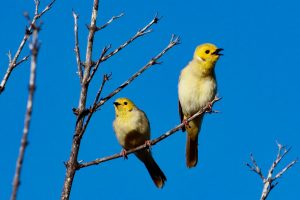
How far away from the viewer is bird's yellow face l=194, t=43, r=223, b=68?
28.1ft

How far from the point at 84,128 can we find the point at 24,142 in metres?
2.94

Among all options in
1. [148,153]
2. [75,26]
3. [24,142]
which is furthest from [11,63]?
[148,153]

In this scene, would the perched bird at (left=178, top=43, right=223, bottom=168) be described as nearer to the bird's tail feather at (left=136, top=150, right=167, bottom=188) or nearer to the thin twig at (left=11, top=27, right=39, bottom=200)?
the bird's tail feather at (left=136, top=150, right=167, bottom=188)

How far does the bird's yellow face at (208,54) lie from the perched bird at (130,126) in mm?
1357

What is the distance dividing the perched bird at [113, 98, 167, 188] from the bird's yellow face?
53.4 inches

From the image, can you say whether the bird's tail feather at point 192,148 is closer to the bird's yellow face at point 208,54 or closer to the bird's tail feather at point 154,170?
the bird's tail feather at point 154,170

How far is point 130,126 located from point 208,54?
5.55 feet

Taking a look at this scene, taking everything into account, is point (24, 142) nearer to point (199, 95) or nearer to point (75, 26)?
point (75, 26)

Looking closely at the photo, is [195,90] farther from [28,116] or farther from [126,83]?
[28,116]

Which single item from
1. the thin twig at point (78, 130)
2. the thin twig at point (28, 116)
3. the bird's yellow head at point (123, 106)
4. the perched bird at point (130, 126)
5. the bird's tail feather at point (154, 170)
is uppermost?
the bird's yellow head at point (123, 106)

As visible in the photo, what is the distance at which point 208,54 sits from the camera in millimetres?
8672

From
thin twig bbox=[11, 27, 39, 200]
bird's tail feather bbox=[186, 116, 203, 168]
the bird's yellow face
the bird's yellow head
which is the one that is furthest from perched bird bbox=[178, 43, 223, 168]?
thin twig bbox=[11, 27, 39, 200]

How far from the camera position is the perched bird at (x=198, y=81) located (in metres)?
8.39

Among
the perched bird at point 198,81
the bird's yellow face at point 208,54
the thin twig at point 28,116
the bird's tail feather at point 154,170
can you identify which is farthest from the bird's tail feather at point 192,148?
the thin twig at point 28,116
